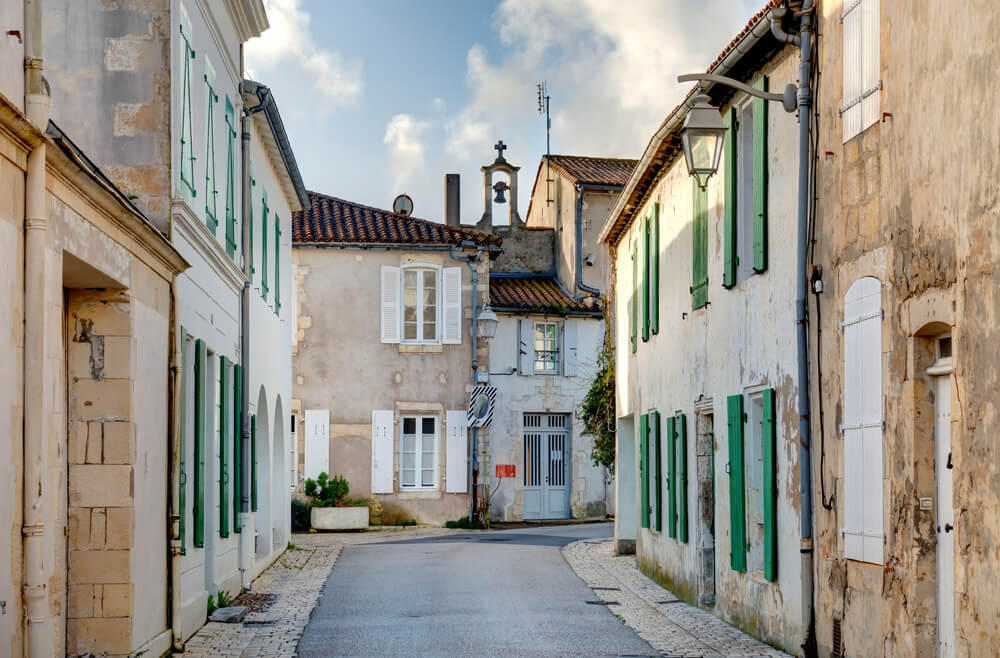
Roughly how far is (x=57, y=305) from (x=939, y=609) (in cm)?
520

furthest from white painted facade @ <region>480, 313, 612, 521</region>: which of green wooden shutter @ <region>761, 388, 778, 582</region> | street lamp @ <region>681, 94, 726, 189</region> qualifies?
street lamp @ <region>681, 94, 726, 189</region>

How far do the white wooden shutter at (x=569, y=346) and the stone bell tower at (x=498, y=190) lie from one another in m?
4.52

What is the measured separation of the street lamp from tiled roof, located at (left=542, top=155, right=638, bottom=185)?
2462 cm

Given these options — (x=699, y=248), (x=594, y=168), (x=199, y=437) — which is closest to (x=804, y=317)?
(x=699, y=248)

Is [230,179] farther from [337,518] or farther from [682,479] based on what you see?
[337,518]

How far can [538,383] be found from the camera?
32625mm

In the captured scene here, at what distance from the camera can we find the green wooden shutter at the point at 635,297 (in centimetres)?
1947

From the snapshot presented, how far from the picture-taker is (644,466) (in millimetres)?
18672

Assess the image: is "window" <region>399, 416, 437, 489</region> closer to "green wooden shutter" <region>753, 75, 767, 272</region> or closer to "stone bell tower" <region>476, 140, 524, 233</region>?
"stone bell tower" <region>476, 140, 524, 233</region>

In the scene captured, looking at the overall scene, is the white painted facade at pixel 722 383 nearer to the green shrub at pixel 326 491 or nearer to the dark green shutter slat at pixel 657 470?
the dark green shutter slat at pixel 657 470

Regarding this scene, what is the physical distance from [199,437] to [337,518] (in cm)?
1564

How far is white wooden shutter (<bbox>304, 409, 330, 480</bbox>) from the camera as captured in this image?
28906 mm

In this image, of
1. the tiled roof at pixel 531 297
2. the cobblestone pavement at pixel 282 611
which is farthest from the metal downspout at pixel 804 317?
the tiled roof at pixel 531 297

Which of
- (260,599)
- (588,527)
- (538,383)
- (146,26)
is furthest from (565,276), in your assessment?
(146,26)
